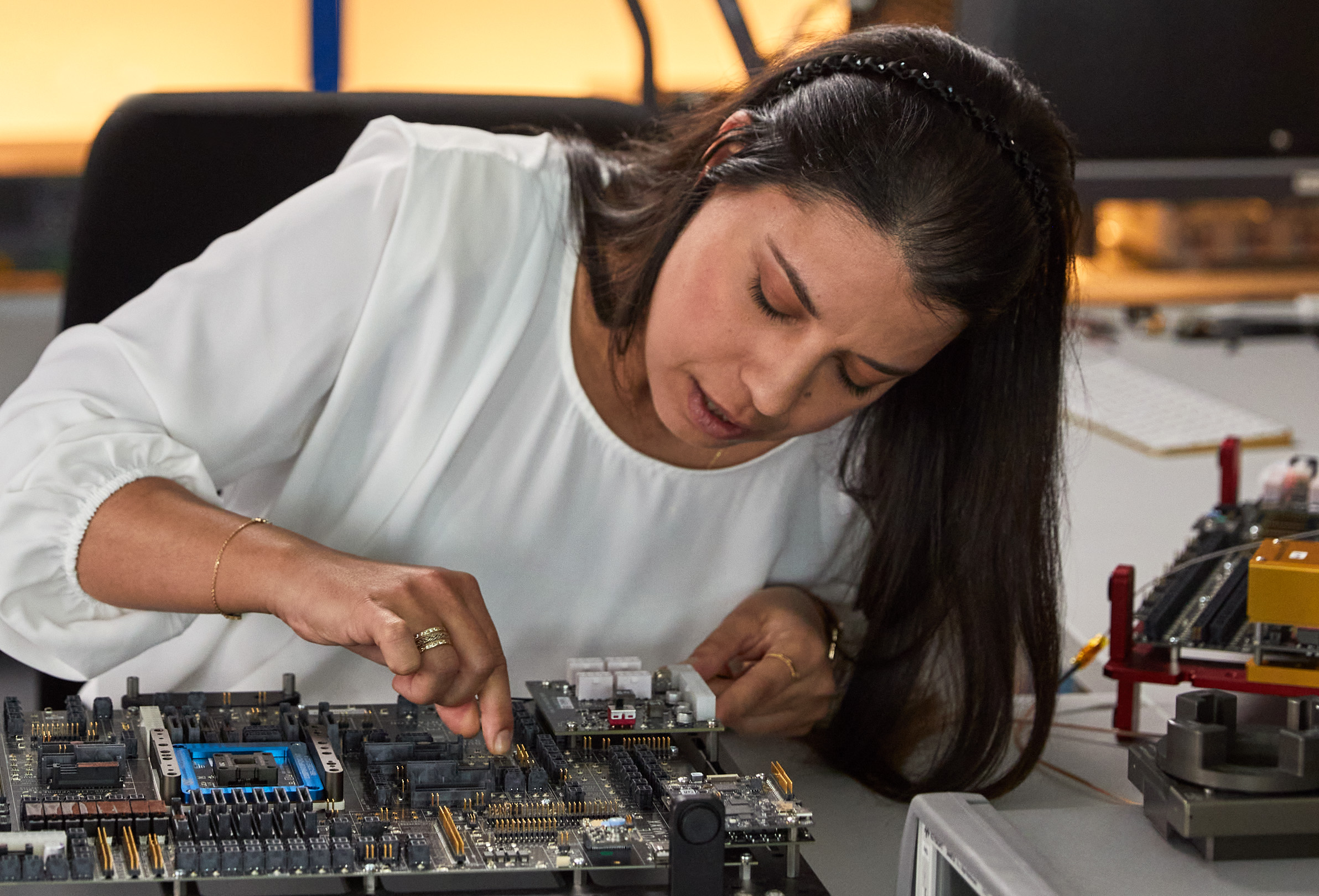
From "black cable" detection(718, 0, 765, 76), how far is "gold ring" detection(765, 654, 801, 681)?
1.96 ft

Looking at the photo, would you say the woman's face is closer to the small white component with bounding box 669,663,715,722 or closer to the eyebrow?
the eyebrow

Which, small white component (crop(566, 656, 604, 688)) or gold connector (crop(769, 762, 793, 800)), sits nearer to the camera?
gold connector (crop(769, 762, 793, 800))

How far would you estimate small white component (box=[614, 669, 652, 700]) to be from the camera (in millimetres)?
912

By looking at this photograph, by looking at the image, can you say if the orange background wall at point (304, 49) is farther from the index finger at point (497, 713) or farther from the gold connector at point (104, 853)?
the gold connector at point (104, 853)

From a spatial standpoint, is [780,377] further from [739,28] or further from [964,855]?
[739,28]

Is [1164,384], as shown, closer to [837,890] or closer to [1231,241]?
[1231,241]

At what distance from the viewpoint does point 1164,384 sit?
79.1 inches

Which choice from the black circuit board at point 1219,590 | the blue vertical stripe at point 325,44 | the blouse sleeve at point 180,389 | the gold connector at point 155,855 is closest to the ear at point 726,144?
the blouse sleeve at point 180,389

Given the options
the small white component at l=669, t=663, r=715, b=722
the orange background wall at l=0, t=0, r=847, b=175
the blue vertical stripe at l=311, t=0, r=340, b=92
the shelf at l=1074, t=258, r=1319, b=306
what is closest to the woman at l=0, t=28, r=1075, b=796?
the small white component at l=669, t=663, r=715, b=722

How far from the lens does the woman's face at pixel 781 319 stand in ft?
3.31

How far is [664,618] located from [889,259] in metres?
0.45

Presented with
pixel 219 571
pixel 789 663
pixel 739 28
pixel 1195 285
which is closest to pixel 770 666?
pixel 789 663

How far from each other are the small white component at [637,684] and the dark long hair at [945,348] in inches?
8.7

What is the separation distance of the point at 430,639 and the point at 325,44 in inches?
120
